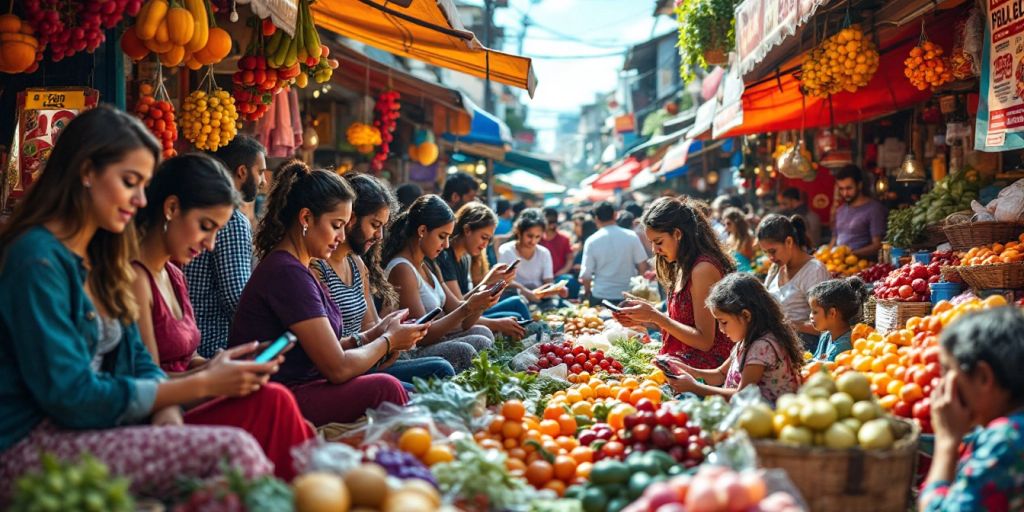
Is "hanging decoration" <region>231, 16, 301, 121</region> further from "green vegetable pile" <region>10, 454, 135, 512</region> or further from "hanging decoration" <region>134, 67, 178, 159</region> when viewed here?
"green vegetable pile" <region>10, 454, 135, 512</region>

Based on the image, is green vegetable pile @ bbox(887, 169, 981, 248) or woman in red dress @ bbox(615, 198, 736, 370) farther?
green vegetable pile @ bbox(887, 169, 981, 248)

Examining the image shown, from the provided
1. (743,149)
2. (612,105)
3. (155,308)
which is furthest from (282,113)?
(612,105)

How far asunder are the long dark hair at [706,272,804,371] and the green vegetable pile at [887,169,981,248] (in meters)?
3.42

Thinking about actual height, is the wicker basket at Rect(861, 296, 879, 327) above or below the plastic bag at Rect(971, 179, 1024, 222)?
below

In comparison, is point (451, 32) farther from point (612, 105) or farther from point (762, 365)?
point (612, 105)

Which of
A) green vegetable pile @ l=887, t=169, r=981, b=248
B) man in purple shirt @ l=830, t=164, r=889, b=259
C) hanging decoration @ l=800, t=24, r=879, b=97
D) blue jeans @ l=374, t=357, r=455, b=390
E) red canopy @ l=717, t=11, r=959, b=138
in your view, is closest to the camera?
blue jeans @ l=374, t=357, r=455, b=390

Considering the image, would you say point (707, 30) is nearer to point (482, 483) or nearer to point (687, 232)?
point (687, 232)

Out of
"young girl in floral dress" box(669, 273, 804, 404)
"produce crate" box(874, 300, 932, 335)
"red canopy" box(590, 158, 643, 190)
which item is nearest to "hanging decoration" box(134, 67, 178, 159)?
"young girl in floral dress" box(669, 273, 804, 404)

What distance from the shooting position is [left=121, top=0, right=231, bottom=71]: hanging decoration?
4.42 metres

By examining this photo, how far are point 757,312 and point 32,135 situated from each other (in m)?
3.59

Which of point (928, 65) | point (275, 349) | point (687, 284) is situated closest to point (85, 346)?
point (275, 349)

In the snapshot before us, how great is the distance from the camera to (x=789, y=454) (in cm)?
299

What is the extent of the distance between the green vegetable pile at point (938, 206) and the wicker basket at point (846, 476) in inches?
191

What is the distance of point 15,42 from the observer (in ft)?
13.2
